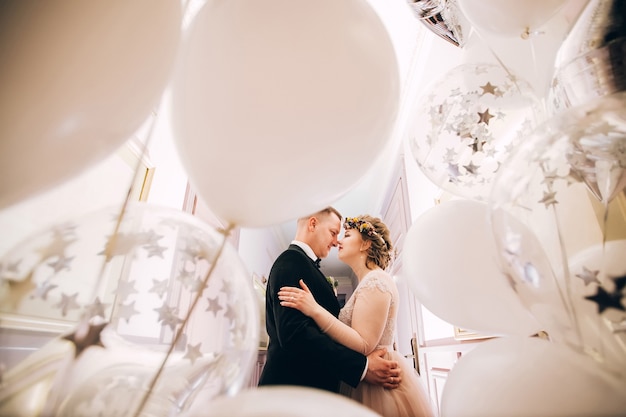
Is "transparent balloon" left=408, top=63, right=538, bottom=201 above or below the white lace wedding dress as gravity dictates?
above

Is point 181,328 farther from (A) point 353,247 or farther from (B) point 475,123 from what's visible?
(A) point 353,247

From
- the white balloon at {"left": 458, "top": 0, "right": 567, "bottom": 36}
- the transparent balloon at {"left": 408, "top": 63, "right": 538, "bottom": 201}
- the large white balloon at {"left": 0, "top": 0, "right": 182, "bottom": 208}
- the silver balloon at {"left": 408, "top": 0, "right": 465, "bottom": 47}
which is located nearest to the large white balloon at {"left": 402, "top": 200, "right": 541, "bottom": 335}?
the transparent balloon at {"left": 408, "top": 63, "right": 538, "bottom": 201}

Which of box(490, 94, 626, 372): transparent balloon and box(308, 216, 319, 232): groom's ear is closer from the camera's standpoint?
box(490, 94, 626, 372): transparent balloon

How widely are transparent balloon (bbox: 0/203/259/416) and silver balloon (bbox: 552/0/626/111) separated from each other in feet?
2.48

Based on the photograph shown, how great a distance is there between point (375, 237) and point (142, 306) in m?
1.20

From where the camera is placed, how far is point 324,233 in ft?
5.06

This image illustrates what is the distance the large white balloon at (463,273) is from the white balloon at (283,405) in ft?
1.56

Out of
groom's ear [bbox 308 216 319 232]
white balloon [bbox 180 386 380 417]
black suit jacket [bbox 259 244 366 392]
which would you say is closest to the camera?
white balloon [bbox 180 386 380 417]

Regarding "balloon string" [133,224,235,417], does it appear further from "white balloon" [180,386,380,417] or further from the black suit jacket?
the black suit jacket

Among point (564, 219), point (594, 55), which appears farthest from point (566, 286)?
point (594, 55)

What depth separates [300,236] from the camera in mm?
1482

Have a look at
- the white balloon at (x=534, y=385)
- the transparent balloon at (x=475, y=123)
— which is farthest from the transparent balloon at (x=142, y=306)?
the transparent balloon at (x=475, y=123)

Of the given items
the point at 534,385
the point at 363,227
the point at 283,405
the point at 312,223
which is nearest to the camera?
the point at 283,405

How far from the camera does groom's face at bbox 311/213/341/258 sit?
1520mm
